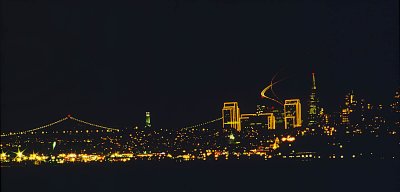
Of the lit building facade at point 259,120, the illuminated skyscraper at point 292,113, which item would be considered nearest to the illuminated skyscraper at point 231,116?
the lit building facade at point 259,120

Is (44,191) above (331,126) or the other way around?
the other way around

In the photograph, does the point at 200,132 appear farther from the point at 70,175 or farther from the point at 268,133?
the point at 70,175

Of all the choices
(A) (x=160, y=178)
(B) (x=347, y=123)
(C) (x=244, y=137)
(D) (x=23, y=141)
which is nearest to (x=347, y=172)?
(B) (x=347, y=123)

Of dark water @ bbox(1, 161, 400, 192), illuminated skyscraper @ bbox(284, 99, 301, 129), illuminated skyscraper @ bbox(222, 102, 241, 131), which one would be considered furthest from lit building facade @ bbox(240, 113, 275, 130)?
dark water @ bbox(1, 161, 400, 192)

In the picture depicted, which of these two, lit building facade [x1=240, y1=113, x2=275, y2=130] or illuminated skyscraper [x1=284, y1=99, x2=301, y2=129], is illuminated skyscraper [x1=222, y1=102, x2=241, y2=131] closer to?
lit building facade [x1=240, y1=113, x2=275, y2=130]

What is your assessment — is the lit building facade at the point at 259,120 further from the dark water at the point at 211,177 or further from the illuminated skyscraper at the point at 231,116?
the dark water at the point at 211,177
